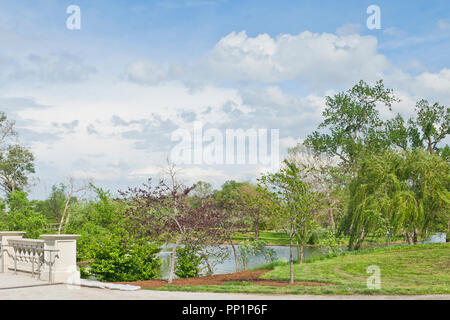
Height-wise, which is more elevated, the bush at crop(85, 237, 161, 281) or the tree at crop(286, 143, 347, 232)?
the tree at crop(286, 143, 347, 232)

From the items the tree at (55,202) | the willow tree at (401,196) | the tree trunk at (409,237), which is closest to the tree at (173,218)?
the willow tree at (401,196)

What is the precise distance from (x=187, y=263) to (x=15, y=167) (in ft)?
116

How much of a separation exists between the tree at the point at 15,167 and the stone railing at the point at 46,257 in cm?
3256

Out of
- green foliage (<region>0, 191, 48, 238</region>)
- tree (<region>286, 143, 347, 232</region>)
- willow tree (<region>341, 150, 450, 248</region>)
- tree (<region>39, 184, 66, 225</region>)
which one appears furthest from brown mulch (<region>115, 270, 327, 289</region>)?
tree (<region>39, 184, 66, 225</region>)

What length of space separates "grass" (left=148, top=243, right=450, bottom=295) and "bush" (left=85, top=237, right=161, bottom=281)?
376 cm

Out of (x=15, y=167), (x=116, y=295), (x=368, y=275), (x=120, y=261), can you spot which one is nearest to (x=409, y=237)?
(x=368, y=275)

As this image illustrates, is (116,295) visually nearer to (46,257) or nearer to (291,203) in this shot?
(46,257)

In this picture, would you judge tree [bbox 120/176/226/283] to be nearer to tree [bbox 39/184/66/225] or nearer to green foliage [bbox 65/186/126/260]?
green foliage [bbox 65/186/126/260]

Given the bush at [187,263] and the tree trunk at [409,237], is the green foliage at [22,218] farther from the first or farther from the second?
the tree trunk at [409,237]

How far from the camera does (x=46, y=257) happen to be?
44.3 ft

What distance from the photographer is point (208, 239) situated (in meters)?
18.6

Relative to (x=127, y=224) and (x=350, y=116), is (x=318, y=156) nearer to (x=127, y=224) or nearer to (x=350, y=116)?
(x=350, y=116)

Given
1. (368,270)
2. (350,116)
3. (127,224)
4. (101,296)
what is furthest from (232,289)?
(350,116)

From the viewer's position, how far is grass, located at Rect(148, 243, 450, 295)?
11.3 metres
